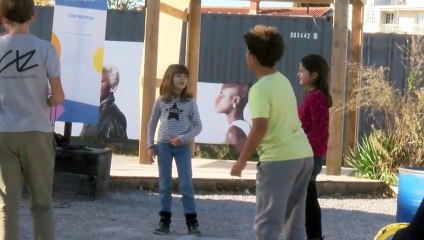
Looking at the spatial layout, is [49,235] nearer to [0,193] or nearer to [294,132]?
[0,193]

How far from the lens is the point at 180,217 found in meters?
9.32

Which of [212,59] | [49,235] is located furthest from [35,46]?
[212,59]

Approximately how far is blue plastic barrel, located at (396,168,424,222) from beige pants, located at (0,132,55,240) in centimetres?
301

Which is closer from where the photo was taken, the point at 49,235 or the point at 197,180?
the point at 49,235

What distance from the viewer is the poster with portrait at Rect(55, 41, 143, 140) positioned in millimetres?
17672

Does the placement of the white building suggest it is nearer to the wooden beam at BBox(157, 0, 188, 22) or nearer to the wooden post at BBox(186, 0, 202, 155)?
the wooden post at BBox(186, 0, 202, 155)

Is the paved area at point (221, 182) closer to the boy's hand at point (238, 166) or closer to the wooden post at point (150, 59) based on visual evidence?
the wooden post at point (150, 59)

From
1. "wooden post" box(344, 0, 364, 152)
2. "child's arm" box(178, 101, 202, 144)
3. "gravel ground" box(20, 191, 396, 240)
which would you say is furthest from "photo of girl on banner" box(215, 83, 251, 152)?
"child's arm" box(178, 101, 202, 144)

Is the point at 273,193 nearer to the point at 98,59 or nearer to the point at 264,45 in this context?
the point at 264,45

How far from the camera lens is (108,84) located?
17.8 m

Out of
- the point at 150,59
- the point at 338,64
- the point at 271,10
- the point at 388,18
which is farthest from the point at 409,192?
the point at 388,18

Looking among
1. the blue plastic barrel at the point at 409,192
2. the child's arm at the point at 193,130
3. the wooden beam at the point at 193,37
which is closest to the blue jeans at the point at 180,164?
the child's arm at the point at 193,130

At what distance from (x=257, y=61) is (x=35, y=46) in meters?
1.39

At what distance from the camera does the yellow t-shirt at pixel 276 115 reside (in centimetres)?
554
